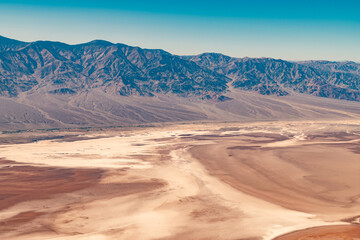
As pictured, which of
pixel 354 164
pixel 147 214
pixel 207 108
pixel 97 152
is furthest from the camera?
pixel 207 108

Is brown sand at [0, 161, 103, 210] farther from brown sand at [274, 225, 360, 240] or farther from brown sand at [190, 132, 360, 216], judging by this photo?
brown sand at [274, 225, 360, 240]

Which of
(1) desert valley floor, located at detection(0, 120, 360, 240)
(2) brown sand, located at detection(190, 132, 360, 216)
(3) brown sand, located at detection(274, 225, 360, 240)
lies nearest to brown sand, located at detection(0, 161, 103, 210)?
(1) desert valley floor, located at detection(0, 120, 360, 240)

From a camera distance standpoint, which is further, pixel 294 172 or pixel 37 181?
pixel 294 172

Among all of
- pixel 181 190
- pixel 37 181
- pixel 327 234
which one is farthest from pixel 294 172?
pixel 37 181

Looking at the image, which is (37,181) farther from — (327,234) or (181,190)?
(327,234)

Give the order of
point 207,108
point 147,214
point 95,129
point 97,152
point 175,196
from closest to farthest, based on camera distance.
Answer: point 147,214 → point 175,196 → point 97,152 → point 95,129 → point 207,108

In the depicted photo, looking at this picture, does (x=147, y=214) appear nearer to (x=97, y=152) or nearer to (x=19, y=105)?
(x=97, y=152)

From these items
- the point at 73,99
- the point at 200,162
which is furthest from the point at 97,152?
the point at 73,99

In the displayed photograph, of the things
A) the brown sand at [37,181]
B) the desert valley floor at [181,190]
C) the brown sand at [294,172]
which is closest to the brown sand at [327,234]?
the desert valley floor at [181,190]
